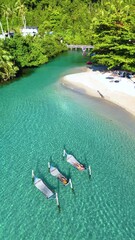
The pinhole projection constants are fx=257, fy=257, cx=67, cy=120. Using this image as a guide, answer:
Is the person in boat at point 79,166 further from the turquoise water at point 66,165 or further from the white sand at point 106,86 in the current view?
the white sand at point 106,86

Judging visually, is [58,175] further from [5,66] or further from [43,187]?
[5,66]

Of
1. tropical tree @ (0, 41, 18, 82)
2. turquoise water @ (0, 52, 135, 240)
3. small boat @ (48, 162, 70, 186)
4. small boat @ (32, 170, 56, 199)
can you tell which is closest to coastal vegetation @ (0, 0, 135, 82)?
tropical tree @ (0, 41, 18, 82)

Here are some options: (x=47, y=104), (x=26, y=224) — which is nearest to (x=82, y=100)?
(x=47, y=104)

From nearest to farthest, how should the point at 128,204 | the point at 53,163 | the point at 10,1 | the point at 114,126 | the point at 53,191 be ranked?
the point at 128,204
the point at 53,191
the point at 53,163
the point at 114,126
the point at 10,1

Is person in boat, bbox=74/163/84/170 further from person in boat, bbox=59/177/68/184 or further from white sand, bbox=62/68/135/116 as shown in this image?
white sand, bbox=62/68/135/116

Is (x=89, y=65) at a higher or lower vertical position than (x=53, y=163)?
lower

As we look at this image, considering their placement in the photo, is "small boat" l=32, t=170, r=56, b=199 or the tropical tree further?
the tropical tree

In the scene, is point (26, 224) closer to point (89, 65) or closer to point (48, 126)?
point (48, 126)
